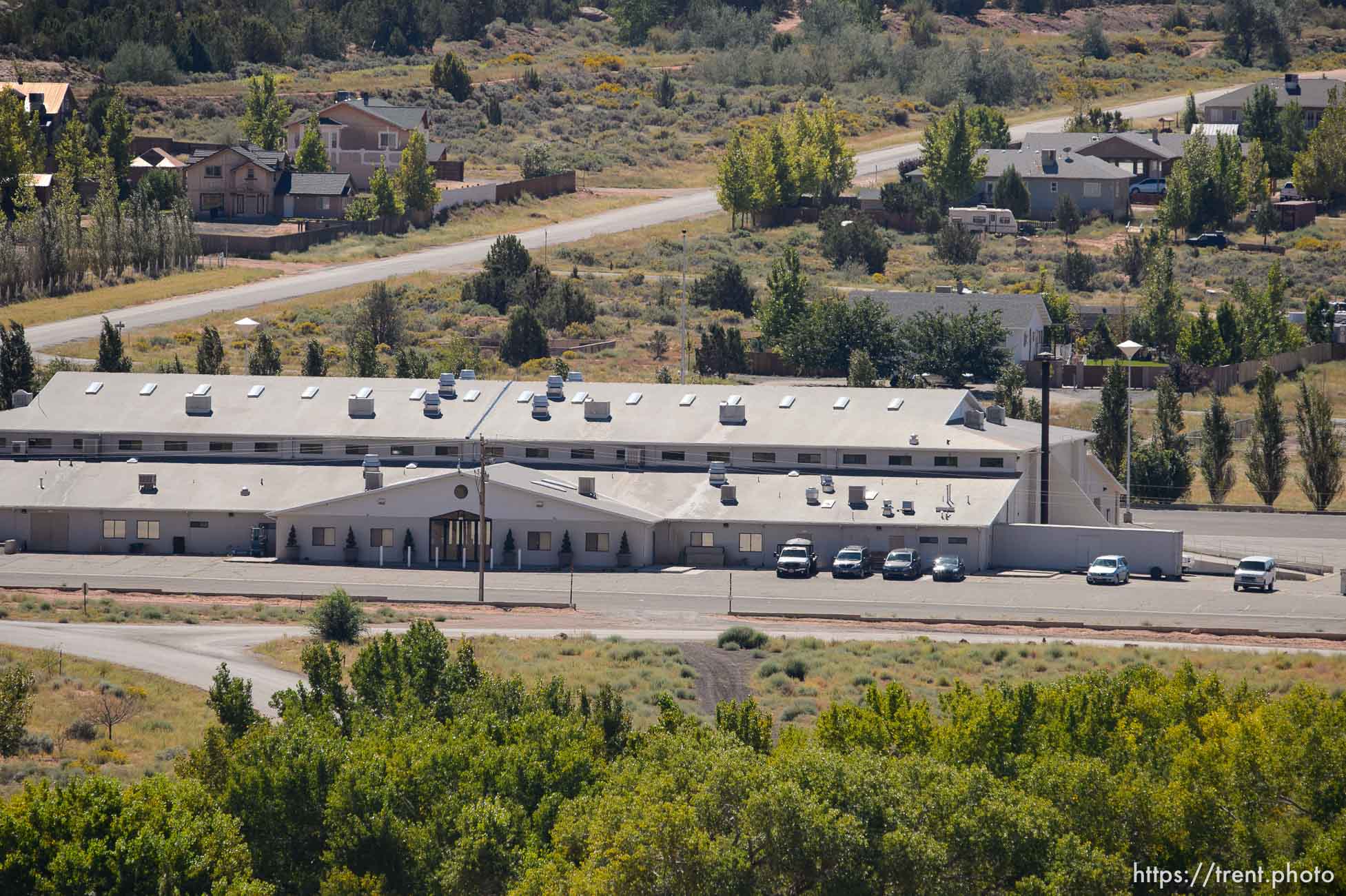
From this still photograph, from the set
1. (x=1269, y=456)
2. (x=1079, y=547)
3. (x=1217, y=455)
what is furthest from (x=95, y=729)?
(x=1269, y=456)

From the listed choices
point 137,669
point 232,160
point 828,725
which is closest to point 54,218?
point 232,160

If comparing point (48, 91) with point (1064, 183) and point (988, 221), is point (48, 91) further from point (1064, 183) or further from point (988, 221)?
point (1064, 183)

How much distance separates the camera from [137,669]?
199 feet

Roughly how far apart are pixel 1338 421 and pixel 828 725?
71.9 m

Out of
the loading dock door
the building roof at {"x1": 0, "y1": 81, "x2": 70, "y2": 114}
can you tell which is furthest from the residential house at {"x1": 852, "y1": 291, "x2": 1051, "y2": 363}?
the building roof at {"x1": 0, "y1": 81, "x2": 70, "y2": 114}

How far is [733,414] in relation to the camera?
8856 centimetres

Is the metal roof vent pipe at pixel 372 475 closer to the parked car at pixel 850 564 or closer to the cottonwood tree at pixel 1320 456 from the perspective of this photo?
the parked car at pixel 850 564

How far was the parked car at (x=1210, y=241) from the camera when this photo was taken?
143875 mm

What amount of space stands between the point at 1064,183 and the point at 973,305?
127 ft

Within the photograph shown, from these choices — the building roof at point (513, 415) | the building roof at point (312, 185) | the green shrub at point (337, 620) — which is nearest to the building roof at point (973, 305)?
the building roof at point (513, 415)

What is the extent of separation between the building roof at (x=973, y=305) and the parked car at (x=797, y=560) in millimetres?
40235

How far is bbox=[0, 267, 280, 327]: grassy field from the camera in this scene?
408 feet

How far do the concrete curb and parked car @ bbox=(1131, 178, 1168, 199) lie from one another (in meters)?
91.7

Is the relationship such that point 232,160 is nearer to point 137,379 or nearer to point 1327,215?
point 137,379
